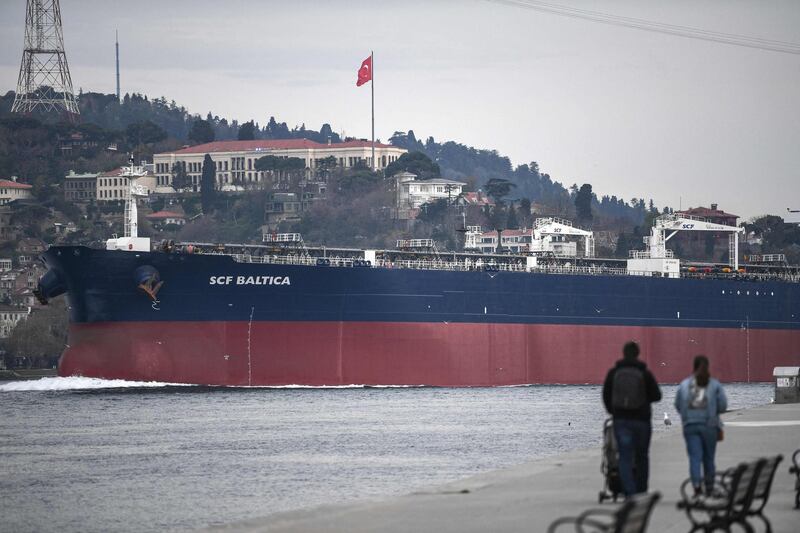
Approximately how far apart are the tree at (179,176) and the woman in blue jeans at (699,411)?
152420mm

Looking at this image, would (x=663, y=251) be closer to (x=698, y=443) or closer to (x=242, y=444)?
(x=242, y=444)

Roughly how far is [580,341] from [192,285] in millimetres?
14090

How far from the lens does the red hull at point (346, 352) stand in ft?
146

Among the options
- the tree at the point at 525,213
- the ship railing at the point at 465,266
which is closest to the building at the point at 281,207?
the tree at the point at 525,213

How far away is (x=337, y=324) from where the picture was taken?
45.8 m

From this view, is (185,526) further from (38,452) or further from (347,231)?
(347,231)

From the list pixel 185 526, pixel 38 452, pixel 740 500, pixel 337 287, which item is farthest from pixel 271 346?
pixel 740 500

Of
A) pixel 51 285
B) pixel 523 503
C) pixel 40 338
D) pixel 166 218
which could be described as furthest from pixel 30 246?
pixel 523 503

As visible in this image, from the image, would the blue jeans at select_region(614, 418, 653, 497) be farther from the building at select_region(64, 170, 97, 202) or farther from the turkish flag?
the building at select_region(64, 170, 97, 202)

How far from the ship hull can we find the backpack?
1262 inches

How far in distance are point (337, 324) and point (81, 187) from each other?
123462 millimetres

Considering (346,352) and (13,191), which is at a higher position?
(13,191)

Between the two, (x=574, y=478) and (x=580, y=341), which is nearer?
(x=574, y=478)

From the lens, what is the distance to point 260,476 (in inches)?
910
